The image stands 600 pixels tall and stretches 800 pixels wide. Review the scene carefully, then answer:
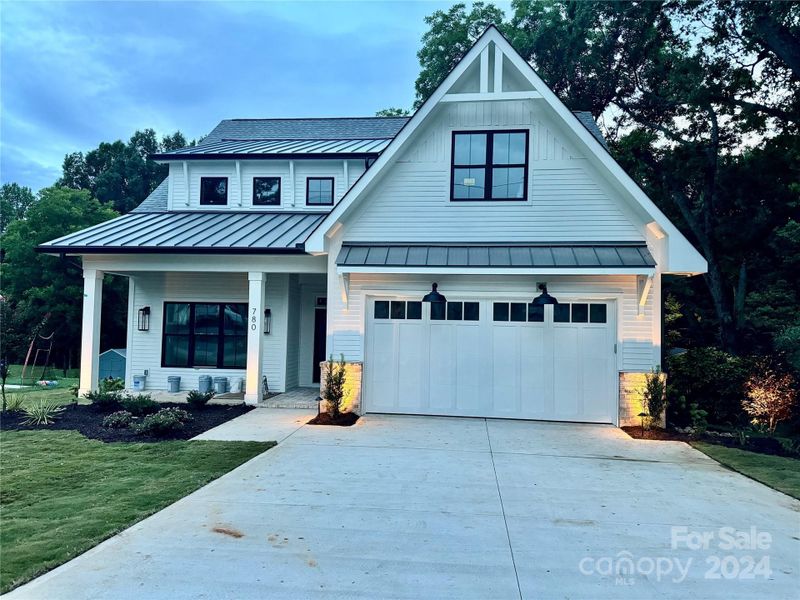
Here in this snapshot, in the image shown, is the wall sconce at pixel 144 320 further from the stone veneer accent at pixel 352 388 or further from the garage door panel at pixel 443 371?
the garage door panel at pixel 443 371

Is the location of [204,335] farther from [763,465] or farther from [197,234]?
[763,465]

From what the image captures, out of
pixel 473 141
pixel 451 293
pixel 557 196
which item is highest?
pixel 473 141

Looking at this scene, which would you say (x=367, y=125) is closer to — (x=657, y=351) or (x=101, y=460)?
(x=657, y=351)

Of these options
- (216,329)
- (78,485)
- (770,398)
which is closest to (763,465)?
(770,398)

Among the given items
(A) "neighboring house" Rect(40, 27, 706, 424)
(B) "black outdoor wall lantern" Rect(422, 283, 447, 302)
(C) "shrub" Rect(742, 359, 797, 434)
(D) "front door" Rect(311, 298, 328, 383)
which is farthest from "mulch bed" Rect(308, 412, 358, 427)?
(C) "shrub" Rect(742, 359, 797, 434)

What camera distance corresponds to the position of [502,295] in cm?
990

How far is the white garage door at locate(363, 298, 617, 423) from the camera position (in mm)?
9742

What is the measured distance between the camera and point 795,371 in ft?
35.5

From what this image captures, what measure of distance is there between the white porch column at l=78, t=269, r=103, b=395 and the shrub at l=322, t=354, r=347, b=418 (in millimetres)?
6161

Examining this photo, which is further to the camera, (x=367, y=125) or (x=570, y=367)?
(x=367, y=125)

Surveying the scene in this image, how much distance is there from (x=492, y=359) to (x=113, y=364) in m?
12.0

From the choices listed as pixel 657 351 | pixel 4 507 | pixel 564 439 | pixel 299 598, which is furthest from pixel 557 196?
pixel 4 507

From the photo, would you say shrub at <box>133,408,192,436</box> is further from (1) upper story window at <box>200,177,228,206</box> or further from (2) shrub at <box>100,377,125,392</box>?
(1) upper story window at <box>200,177,228,206</box>

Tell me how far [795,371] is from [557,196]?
23.1 ft
